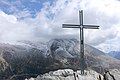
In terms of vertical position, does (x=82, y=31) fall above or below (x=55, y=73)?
above

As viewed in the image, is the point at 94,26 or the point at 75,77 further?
the point at 94,26

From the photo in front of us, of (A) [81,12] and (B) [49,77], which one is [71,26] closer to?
(A) [81,12]

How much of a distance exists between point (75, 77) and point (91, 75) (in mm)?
2910

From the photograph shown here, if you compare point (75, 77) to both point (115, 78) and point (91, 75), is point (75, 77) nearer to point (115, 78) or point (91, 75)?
point (91, 75)

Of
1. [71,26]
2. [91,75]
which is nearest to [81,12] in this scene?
[71,26]

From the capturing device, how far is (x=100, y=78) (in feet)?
171

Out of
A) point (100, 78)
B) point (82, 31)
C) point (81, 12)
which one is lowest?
point (100, 78)

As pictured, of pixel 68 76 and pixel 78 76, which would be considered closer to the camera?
pixel 78 76

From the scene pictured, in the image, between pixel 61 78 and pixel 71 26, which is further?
pixel 71 26

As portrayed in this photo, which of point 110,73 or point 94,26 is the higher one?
point 94,26

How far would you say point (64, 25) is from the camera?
53812 millimetres

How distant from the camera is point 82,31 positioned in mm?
54875

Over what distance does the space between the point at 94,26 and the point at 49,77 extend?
503 inches

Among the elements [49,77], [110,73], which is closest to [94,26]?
[110,73]
